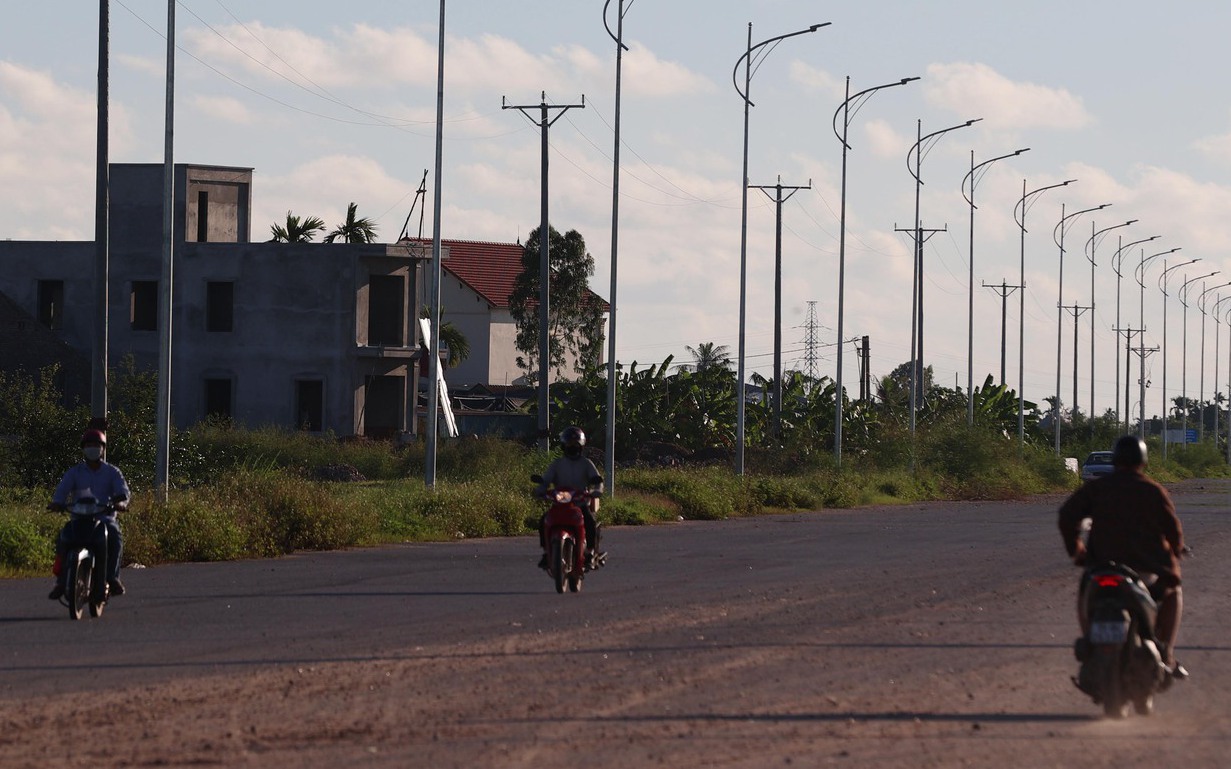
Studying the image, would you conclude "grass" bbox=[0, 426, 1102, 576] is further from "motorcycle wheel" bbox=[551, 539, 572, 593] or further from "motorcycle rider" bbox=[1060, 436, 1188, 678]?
"motorcycle rider" bbox=[1060, 436, 1188, 678]

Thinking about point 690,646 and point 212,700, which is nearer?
point 212,700

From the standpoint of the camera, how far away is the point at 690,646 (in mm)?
12805

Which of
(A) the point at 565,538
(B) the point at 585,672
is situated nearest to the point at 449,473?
(A) the point at 565,538

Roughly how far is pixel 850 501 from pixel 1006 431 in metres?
33.2

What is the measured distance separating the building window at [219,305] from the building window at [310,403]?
3.04 meters

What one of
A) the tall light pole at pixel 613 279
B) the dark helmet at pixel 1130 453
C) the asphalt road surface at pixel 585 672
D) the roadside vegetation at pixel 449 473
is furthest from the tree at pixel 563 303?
the dark helmet at pixel 1130 453

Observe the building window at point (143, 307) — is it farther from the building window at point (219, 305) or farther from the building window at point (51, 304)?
the building window at point (51, 304)

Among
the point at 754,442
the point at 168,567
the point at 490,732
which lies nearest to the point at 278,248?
the point at 754,442

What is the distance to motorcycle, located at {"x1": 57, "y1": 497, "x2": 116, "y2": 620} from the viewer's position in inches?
578

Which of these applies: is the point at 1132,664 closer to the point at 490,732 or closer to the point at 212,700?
the point at 490,732

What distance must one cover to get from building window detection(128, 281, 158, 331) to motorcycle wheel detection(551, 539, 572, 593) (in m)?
40.9

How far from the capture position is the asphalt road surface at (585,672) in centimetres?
850

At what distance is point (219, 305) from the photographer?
5519cm

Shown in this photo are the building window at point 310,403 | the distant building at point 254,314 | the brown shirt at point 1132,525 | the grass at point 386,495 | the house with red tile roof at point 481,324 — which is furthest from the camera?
the house with red tile roof at point 481,324
